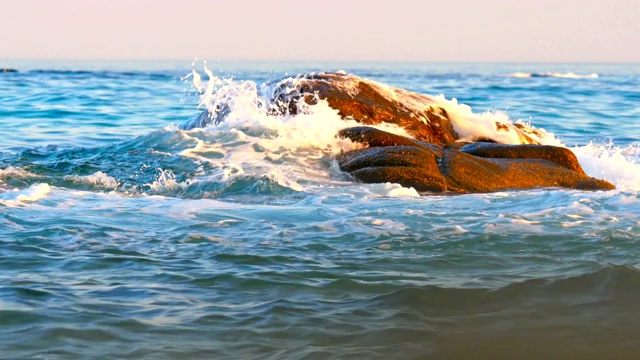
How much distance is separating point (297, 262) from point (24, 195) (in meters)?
3.44

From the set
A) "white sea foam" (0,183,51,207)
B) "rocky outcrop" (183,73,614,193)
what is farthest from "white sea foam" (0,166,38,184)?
"rocky outcrop" (183,73,614,193)

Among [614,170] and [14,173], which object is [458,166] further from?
[14,173]

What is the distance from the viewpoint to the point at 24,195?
7609 mm

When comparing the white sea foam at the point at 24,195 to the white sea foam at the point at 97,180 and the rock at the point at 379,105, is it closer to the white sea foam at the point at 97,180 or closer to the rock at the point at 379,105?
the white sea foam at the point at 97,180

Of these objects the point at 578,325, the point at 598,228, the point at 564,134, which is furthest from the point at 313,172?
the point at 564,134

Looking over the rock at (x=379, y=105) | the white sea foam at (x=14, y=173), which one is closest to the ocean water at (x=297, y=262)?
the white sea foam at (x=14, y=173)

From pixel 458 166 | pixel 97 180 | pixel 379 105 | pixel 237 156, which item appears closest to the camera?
pixel 458 166

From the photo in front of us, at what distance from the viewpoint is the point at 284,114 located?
1096cm

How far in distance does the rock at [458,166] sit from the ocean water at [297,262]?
345mm

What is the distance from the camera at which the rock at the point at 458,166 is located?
845cm

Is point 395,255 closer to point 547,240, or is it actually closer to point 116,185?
point 547,240

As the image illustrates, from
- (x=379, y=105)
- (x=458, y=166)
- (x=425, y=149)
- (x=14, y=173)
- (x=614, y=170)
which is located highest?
(x=379, y=105)

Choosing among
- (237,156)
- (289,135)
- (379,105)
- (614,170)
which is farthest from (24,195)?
(614,170)

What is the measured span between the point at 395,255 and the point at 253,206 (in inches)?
84.9
